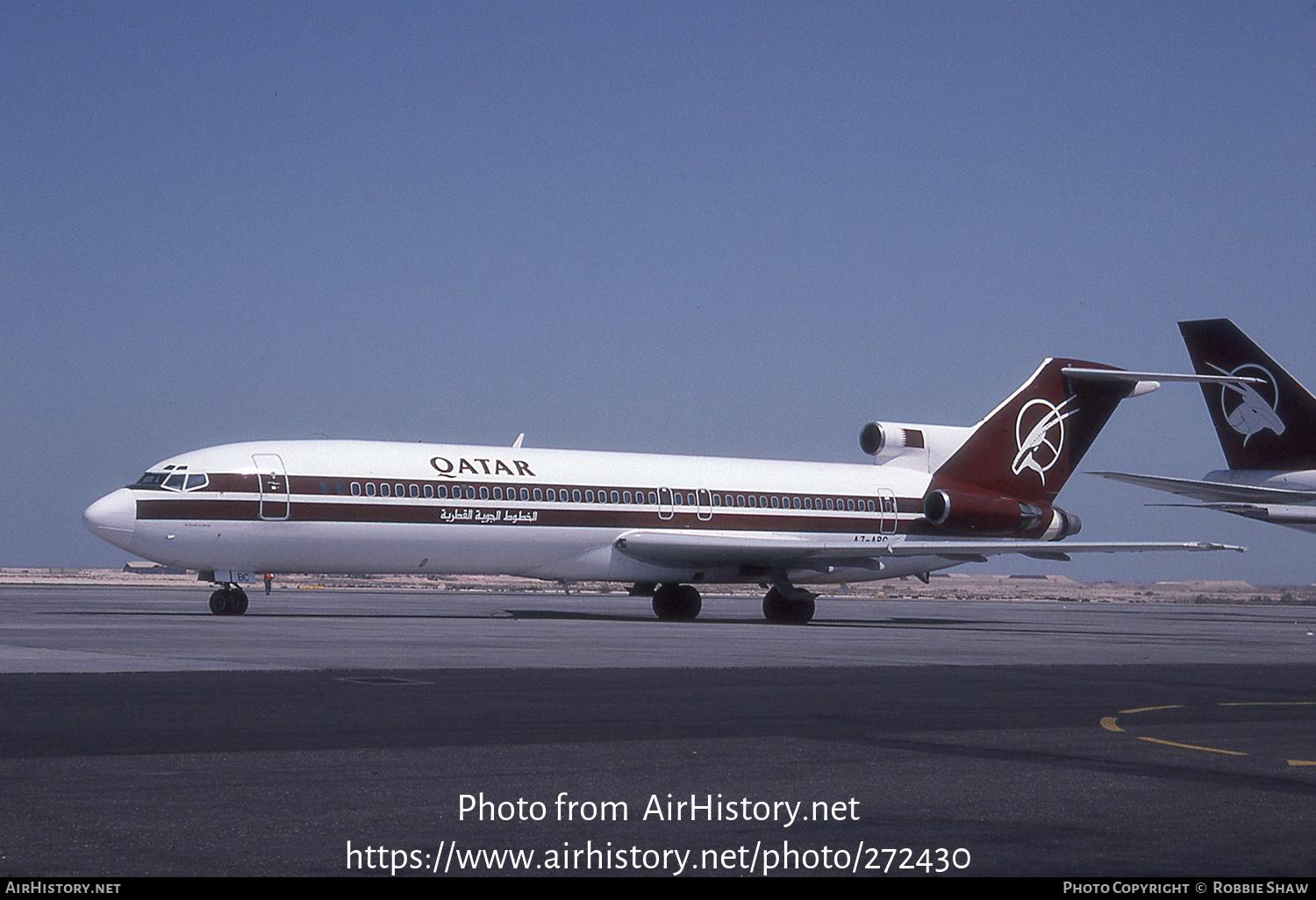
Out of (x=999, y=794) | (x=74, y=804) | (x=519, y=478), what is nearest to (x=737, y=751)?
(x=999, y=794)

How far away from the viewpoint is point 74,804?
827 centimetres

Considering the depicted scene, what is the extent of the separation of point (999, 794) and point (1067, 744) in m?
2.84

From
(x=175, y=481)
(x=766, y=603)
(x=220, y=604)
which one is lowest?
(x=766, y=603)

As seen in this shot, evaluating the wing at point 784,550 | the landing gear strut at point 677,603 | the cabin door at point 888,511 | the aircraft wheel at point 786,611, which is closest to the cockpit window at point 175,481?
the wing at point 784,550

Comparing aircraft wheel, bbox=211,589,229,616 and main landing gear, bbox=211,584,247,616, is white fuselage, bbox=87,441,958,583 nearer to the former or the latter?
main landing gear, bbox=211,584,247,616

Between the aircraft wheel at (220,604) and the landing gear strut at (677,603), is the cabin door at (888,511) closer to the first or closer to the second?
the landing gear strut at (677,603)

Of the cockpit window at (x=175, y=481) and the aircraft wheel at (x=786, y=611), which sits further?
the aircraft wheel at (x=786, y=611)

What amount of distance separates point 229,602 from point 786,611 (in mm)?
14283

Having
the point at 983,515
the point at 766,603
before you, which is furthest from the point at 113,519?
the point at 983,515

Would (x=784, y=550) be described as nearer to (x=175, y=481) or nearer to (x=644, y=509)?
(x=644, y=509)

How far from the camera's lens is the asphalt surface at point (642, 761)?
7.30m

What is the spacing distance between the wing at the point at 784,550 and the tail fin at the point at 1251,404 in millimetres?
15902

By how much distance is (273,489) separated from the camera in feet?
112

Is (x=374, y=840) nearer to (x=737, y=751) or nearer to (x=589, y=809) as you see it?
(x=589, y=809)
